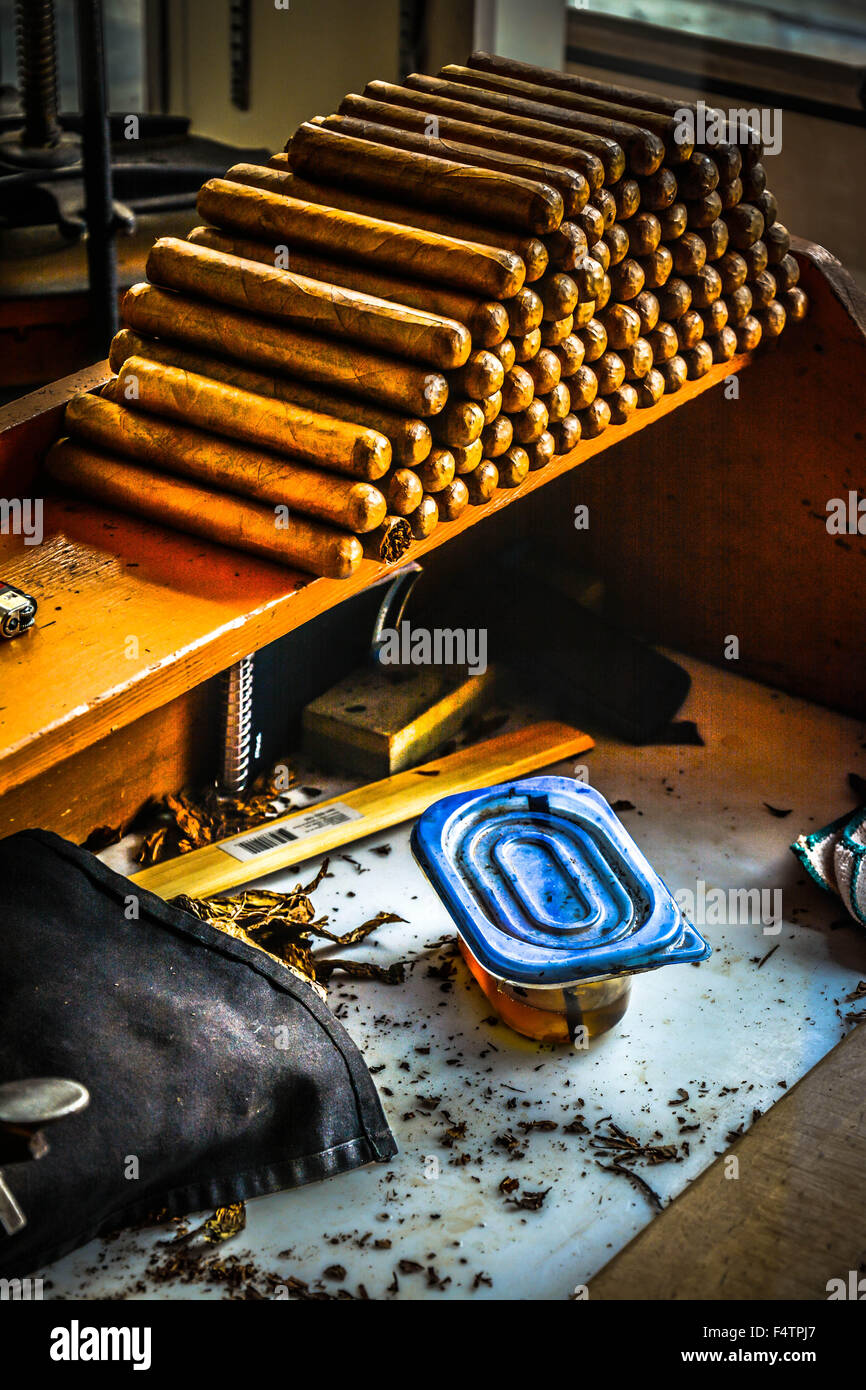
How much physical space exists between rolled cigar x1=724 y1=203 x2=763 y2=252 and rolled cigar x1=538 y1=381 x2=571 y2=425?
20.2 inches

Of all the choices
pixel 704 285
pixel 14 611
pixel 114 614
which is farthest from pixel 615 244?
pixel 14 611

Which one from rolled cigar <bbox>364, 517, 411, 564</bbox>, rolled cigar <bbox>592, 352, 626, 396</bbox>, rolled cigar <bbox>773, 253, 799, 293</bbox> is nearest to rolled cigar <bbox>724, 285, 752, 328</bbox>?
rolled cigar <bbox>773, 253, 799, 293</bbox>

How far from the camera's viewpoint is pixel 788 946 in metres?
2.51

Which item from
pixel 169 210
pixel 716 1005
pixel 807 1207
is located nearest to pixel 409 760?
pixel 716 1005

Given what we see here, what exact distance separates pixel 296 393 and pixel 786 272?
Answer: 1101mm

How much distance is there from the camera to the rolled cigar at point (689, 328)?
2.51 meters

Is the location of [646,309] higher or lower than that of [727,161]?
lower

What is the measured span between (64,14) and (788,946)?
28.5 ft

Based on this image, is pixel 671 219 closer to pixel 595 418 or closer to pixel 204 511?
pixel 595 418

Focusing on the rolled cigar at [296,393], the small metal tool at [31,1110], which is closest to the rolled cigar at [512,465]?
the rolled cigar at [296,393]

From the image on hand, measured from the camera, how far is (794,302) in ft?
9.06

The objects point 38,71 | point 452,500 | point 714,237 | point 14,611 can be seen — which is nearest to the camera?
point 14,611

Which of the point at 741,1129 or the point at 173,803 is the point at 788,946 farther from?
the point at 173,803

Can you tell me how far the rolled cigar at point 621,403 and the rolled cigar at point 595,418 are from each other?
0.09 feet
